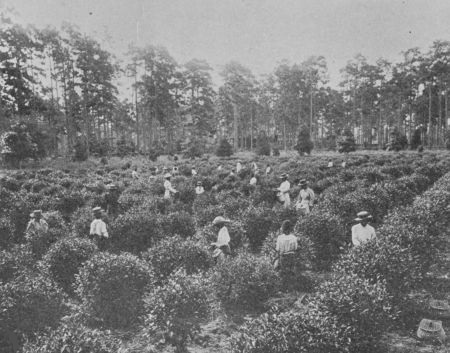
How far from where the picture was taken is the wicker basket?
6129mm

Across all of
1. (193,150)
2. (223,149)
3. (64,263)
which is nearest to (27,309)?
(64,263)

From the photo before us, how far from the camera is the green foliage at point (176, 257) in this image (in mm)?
8727

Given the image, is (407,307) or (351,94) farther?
(351,94)

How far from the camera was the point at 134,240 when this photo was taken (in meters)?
11.6

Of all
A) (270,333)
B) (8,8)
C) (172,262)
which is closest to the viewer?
(270,333)

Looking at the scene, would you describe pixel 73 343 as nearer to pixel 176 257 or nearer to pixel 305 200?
pixel 176 257

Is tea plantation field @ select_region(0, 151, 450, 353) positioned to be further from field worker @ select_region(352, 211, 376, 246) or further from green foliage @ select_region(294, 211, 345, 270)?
field worker @ select_region(352, 211, 376, 246)

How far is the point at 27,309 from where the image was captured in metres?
6.34

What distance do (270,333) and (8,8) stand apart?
43.0m

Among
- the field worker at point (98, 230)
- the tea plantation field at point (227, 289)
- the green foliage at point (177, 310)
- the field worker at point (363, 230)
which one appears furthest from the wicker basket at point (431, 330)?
the field worker at point (98, 230)

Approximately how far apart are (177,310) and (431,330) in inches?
146

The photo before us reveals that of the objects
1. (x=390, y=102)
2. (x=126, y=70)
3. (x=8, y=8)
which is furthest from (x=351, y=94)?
(x=8, y=8)

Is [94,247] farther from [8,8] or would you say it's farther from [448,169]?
[8,8]

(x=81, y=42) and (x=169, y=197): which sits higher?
(x=81, y=42)
